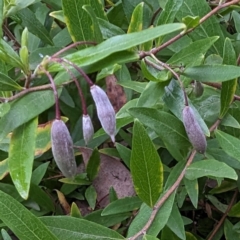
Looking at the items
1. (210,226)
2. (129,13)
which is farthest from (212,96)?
(210,226)

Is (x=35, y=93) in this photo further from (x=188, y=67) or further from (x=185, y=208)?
(x=185, y=208)

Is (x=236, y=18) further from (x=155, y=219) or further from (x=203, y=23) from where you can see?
(x=155, y=219)

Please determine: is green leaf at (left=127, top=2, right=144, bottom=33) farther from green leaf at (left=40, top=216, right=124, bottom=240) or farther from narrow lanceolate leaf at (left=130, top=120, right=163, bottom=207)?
green leaf at (left=40, top=216, right=124, bottom=240)

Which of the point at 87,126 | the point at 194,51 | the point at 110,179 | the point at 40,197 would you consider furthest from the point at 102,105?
the point at 110,179

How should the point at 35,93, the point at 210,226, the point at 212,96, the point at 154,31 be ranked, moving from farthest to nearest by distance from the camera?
the point at 210,226 < the point at 212,96 < the point at 35,93 < the point at 154,31

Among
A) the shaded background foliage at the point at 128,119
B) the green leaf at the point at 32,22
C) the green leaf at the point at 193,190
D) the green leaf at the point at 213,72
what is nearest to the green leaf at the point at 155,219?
the shaded background foliage at the point at 128,119

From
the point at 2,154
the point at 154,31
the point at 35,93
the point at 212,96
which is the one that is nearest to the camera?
the point at 154,31

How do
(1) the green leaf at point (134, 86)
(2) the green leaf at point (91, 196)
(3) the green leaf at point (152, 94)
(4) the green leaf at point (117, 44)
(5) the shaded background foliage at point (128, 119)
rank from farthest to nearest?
(2) the green leaf at point (91, 196) < (1) the green leaf at point (134, 86) < (3) the green leaf at point (152, 94) < (5) the shaded background foliage at point (128, 119) < (4) the green leaf at point (117, 44)

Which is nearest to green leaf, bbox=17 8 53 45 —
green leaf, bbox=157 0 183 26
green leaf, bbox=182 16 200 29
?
green leaf, bbox=157 0 183 26

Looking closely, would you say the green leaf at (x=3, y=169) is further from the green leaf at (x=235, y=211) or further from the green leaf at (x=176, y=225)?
the green leaf at (x=235, y=211)
